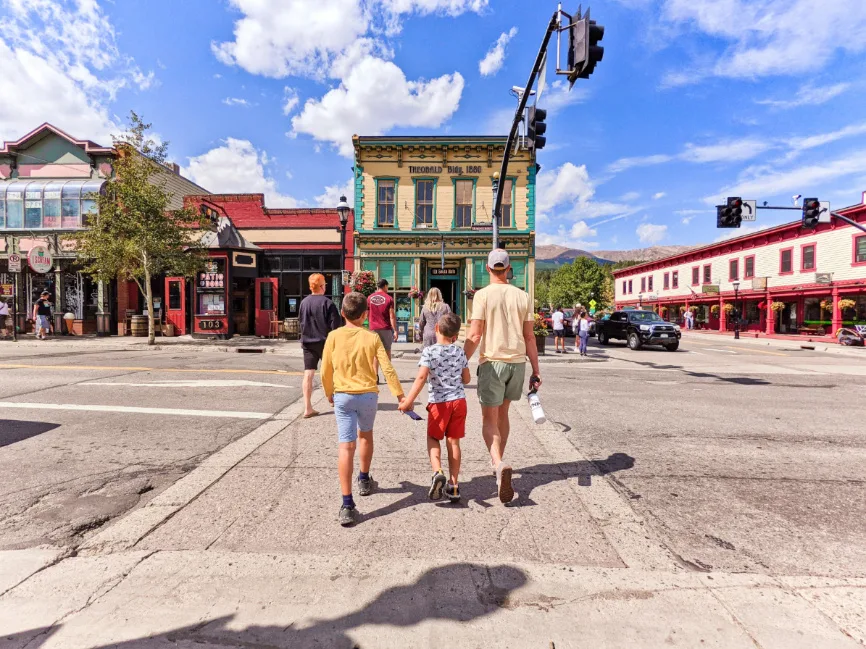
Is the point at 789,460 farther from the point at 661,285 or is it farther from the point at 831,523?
the point at 661,285

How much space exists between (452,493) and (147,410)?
5.01 meters

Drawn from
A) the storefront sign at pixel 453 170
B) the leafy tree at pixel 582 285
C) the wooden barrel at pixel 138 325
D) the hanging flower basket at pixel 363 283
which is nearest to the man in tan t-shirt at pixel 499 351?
the hanging flower basket at pixel 363 283

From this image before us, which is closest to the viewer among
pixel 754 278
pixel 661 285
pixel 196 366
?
pixel 196 366

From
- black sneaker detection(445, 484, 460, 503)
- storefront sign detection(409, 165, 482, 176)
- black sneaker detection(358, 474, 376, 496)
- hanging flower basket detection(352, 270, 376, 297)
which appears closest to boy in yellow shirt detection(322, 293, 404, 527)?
black sneaker detection(358, 474, 376, 496)

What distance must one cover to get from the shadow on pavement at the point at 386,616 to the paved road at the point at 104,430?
1.37 metres

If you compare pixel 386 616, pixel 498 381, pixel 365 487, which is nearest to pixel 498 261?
pixel 498 381

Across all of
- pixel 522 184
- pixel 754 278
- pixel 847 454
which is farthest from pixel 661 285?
pixel 847 454

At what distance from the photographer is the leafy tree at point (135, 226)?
14.8 meters

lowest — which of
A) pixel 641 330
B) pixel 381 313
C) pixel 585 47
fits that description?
pixel 641 330

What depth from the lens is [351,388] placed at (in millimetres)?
3068

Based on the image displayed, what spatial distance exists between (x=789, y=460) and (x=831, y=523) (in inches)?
62.3

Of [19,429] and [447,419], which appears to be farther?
[19,429]

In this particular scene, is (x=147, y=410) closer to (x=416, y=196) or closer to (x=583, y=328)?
(x=583, y=328)

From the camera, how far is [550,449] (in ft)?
15.3
